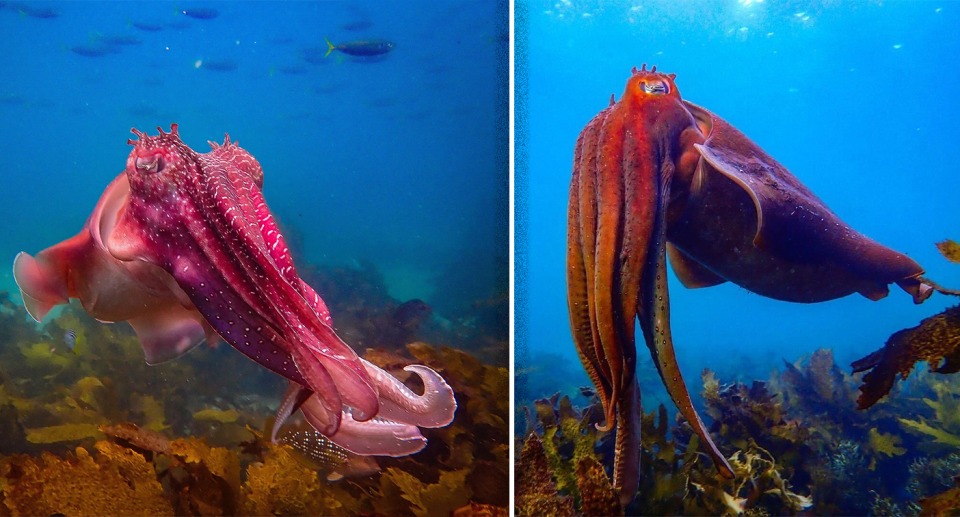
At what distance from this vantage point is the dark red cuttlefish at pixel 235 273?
64.8 inches

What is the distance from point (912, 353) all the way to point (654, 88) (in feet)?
6.37

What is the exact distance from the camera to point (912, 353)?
2215mm

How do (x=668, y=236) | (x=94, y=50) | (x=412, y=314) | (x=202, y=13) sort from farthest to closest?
(x=94, y=50) < (x=202, y=13) < (x=412, y=314) < (x=668, y=236)

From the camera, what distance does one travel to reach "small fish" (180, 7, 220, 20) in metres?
3.73

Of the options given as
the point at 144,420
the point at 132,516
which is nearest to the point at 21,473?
the point at 144,420

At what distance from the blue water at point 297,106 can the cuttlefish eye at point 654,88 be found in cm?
101

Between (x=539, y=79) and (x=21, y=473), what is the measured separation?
4.39 meters

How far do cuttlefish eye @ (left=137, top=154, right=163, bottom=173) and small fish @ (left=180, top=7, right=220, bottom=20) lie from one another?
2.83m

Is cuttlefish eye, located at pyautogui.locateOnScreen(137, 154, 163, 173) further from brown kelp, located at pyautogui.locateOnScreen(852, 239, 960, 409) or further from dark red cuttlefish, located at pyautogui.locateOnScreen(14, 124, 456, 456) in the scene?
brown kelp, located at pyautogui.locateOnScreen(852, 239, 960, 409)

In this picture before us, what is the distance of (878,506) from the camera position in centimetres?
242

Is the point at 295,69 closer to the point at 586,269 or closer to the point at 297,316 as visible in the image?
the point at 297,316

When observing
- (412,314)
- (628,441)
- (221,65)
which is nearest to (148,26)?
(221,65)

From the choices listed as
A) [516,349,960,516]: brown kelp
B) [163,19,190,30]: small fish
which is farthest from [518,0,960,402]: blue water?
[163,19,190,30]: small fish

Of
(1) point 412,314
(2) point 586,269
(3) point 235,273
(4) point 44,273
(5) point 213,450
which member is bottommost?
(5) point 213,450
